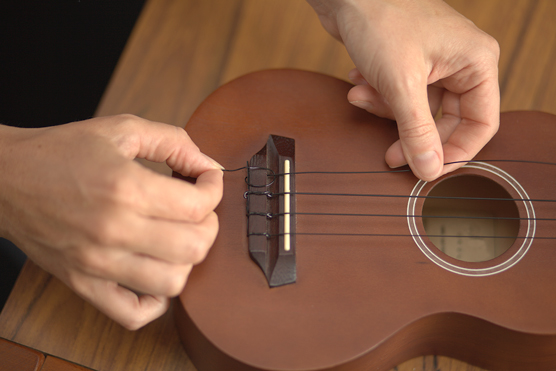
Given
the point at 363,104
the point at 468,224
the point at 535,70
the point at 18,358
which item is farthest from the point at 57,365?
the point at 535,70

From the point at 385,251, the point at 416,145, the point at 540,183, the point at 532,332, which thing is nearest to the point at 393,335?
the point at 385,251

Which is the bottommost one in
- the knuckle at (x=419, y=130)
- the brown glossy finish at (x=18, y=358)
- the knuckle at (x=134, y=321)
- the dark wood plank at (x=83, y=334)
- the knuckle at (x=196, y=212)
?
the dark wood plank at (x=83, y=334)

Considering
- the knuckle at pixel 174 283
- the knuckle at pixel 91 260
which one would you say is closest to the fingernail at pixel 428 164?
the knuckle at pixel 174 283

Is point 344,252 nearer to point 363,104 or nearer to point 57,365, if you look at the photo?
point 363,104

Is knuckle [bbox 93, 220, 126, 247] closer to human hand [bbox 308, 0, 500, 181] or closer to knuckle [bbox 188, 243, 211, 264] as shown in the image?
knuckle [bbox 188, 243, 211, 264]

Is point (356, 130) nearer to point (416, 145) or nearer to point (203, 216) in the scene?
point (416, 145)

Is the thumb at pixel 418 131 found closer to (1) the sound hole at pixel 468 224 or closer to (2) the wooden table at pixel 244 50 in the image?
(1) the sound hole at pixel 468 224

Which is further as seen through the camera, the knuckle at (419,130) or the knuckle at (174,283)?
the knuckle at (419,130)

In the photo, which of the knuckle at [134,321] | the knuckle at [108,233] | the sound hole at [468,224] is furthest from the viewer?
the sound hole at [468,224]
